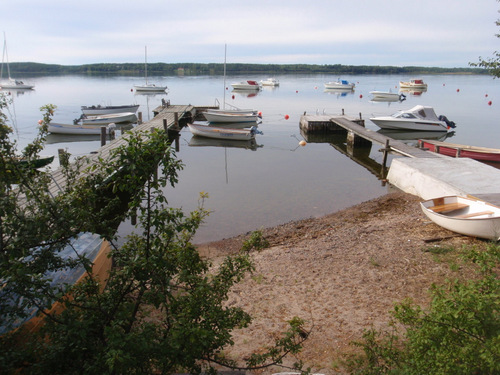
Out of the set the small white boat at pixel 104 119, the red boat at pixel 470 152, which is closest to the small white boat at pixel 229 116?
the small white boat at pixel 104 119

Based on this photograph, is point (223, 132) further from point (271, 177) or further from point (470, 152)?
point (470, 152)

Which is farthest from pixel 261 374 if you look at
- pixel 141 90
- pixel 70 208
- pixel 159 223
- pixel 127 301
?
pixel 141 90

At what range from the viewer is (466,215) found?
365 inches

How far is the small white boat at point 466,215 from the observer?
323 inches

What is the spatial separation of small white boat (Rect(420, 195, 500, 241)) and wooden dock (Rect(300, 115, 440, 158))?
668cm

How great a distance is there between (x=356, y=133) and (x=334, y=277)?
718 inches

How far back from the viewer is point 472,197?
32.0 feet

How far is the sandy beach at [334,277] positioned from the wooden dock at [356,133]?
6.92 metres

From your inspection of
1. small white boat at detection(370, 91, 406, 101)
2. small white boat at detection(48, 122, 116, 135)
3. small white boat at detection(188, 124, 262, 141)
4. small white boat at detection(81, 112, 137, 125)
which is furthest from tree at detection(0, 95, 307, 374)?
small white boat at detection(370, 91, 406, 101)

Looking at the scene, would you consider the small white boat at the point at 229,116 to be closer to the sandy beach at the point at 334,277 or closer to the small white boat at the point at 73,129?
the small white boat at the point at 73,129

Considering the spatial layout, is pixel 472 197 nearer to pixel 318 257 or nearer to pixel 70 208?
pixel 318 257

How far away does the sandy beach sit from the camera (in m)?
5.59

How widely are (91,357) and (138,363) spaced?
458mm

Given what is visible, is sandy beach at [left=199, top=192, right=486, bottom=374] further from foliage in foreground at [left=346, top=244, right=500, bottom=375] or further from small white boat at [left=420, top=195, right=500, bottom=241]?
foliage in foreground at [left=346, top=244, right=500, bottom=375]
